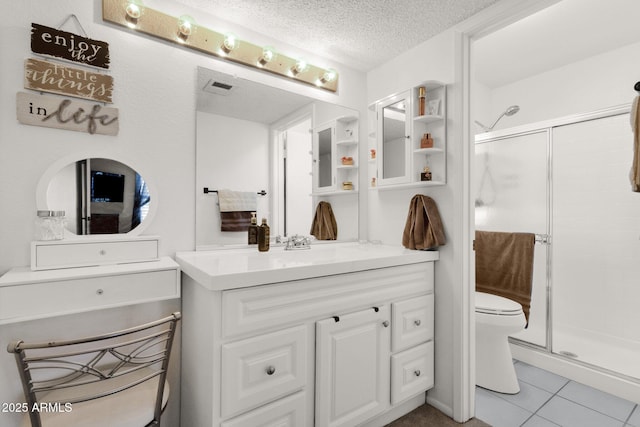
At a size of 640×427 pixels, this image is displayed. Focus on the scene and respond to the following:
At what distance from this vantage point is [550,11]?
1977 mm

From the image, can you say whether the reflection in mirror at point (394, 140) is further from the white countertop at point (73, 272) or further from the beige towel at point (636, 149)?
the white countertop at point (73, 272)

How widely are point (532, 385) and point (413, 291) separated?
48.3 inches

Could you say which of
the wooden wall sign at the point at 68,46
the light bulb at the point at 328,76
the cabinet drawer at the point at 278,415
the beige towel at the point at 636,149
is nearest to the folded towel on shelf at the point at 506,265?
the beige towel at the point at 636,149

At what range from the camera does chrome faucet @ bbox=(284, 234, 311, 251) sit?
6.37 ft

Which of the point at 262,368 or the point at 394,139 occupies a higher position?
the point at 394,139

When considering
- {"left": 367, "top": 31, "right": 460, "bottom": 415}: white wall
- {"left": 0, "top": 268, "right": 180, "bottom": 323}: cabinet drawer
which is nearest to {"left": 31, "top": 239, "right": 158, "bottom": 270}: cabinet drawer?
{"left": 0, "top": 268, "right": 180, "bottom": 323}: cabinet drawer

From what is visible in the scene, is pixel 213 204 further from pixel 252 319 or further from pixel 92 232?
pixel 252 319

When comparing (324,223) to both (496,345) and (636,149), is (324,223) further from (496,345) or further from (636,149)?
(636,149)

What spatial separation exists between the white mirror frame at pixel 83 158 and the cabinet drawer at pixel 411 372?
1.45 metres

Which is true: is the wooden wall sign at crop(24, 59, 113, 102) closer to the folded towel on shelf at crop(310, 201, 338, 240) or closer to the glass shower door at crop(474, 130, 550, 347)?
the folded towel on shelf at crop(310, 201, 338, 240)

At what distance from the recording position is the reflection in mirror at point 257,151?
1685 mm

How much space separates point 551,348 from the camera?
2.35m

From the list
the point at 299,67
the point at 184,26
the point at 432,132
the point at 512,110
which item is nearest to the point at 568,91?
the point at 512,110

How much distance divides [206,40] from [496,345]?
2.60 m
